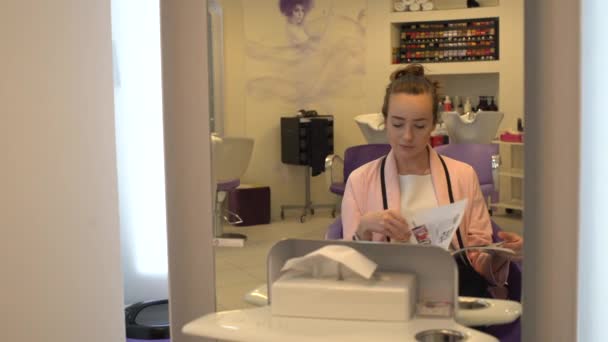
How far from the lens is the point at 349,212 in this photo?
4.41 ft

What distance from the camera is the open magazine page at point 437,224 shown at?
1.26 meters

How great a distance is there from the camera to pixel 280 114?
1.40 meters

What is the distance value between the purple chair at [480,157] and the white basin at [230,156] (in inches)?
14.5

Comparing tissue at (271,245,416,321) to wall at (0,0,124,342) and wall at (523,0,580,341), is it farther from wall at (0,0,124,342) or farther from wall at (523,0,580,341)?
wall at (0,0,124,342)

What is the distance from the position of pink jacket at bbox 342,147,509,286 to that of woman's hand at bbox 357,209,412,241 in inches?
0.4

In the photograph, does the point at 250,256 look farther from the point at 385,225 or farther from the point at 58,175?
the point at 58,175

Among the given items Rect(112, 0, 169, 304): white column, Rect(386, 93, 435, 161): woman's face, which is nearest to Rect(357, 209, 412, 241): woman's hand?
Rect(386, 93, 435, 161): woman's face

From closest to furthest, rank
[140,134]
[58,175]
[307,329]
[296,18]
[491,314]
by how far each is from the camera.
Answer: [307,329] → [491,314] → [296,18] → [58,175] → [140,134]

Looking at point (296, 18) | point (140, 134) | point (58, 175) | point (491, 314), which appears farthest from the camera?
point (140, 134)

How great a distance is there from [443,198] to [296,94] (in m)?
0.34

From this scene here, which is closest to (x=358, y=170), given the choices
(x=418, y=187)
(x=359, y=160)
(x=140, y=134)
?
(x=359, y=160)

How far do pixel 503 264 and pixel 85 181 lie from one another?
1.41m

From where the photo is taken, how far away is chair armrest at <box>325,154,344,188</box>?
1.35m

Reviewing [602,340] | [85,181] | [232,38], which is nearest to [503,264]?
[602,340]
